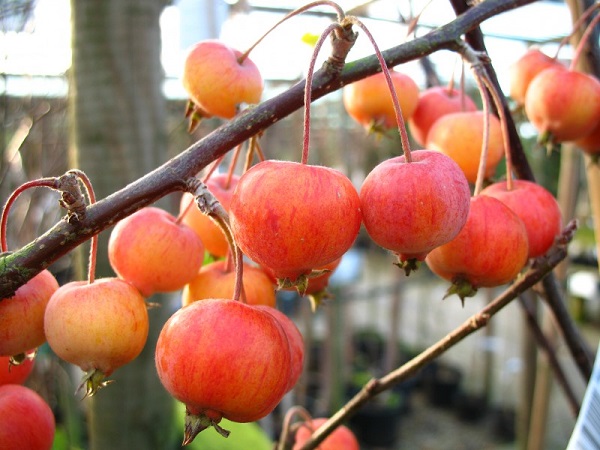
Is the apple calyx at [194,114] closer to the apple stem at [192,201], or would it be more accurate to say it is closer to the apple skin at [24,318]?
the apple stem at [192,201]

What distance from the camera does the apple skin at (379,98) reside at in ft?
2.44

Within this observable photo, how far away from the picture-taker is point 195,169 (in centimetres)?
46

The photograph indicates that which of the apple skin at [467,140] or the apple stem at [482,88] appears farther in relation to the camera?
the apple skin at [467,140]

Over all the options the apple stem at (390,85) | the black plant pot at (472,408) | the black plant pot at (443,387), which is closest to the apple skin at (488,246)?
the apple stem at (390,85)

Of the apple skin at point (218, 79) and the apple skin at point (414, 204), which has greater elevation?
the apple skin at point (218, 79)

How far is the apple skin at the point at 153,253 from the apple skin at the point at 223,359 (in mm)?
125

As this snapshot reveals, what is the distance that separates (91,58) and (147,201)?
1.15 meters

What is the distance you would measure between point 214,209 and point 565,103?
21.2 inches

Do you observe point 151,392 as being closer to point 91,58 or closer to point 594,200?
point 91,58

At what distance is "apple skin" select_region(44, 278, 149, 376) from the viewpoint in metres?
0.47

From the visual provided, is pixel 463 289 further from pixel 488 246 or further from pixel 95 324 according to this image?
pixel 95 324

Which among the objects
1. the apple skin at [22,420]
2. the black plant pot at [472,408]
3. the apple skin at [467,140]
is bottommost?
the black plant pot at [472,408]

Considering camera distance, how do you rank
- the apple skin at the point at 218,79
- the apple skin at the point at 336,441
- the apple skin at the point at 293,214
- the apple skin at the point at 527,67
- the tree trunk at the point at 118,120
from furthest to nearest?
the tree trunk at the point at 118,120
the apple skin at the point at 527,67
the apple skin at the point at 336,441
the apple skin at the point at 218,79
the apple skin at the point at 293,214

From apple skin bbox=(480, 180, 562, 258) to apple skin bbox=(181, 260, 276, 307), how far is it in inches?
9.8
